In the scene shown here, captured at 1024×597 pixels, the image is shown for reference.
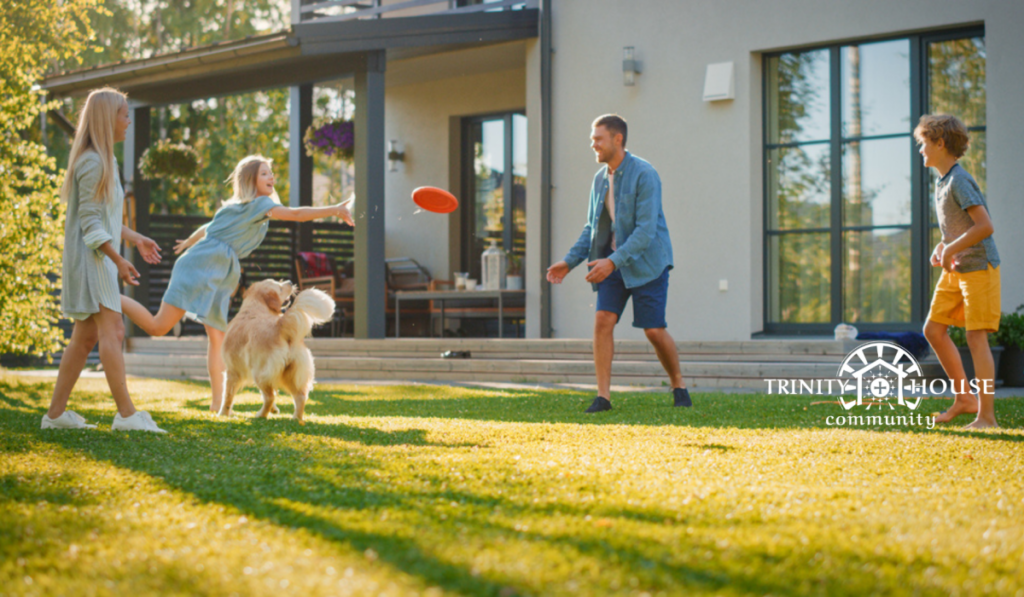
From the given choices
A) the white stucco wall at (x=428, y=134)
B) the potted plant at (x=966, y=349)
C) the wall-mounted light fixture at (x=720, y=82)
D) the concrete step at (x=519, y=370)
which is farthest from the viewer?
the white stucco wall at (x=428, y=134)

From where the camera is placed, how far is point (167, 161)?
1144cm

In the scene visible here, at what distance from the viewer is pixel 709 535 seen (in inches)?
82.8

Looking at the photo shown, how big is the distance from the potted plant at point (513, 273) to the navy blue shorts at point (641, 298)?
5.50 metres

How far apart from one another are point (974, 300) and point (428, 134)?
31.7 feet

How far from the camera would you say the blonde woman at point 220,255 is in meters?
4.98

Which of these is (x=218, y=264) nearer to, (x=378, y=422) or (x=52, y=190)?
(x=378, y=422)

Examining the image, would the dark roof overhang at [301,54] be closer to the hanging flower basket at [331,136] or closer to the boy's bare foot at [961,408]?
the hanging flower basket at [331,136]

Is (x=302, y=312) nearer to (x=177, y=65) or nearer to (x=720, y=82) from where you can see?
(x=720, y=82)

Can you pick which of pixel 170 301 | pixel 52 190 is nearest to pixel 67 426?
pixel 170 301

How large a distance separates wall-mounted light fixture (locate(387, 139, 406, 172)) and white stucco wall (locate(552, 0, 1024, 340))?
11.8ft
